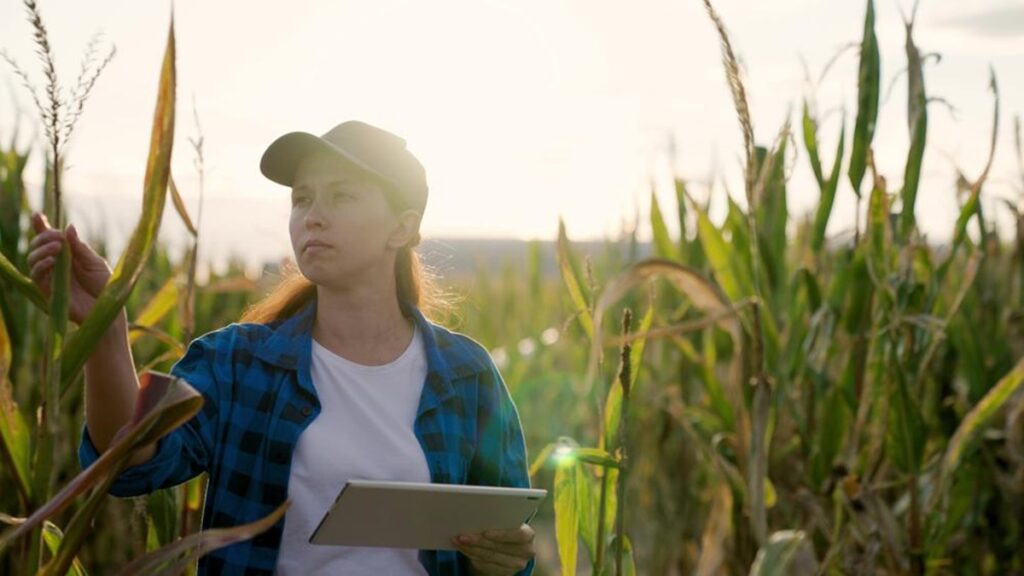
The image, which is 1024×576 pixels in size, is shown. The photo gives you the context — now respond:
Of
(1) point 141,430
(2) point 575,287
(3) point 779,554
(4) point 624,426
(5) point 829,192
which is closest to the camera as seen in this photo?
(1) point 141,430

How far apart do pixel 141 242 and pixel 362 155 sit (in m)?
0.48

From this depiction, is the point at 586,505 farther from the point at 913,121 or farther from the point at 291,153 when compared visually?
the point at 913,121

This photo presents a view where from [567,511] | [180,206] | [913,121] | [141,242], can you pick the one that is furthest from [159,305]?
[913,121]

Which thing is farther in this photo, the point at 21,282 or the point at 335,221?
the point at 335,221

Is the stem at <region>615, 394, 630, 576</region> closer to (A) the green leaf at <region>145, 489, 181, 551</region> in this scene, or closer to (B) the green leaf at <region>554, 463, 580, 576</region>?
(B) the green leaf at <region>554, 463, 580, 576</region>

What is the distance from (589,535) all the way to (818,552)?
35.8 inches

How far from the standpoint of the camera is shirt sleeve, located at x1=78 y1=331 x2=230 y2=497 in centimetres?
117

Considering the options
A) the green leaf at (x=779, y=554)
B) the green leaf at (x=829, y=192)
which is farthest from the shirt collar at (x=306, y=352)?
the green leaf at (x=829, y=192)

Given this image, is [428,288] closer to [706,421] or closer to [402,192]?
[402,192]

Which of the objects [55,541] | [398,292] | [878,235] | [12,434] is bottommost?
[55,541]

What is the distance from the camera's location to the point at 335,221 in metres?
1.35

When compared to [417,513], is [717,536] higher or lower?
lower

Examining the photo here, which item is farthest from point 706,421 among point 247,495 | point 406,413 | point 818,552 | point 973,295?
point 247,495

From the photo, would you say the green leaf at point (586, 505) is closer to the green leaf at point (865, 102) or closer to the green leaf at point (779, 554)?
the green leaf at point (779, 554)
